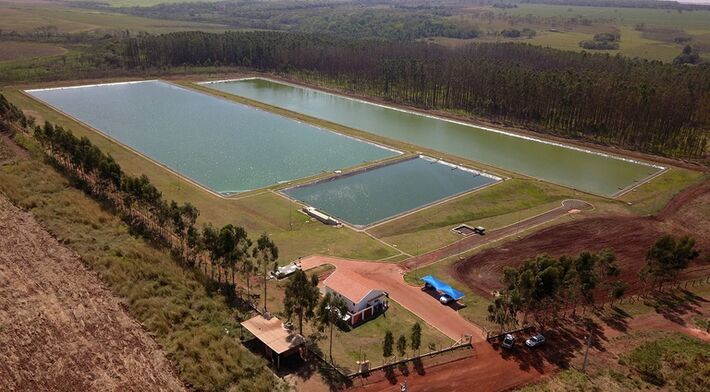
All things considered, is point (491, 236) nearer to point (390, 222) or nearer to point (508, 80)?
point (390, 222)

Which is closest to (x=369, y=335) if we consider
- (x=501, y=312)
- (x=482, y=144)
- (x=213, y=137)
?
(x=501, y=312)

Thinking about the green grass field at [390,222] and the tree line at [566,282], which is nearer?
the tree line at [566,282]

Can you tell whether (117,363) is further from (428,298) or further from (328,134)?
(328,134)

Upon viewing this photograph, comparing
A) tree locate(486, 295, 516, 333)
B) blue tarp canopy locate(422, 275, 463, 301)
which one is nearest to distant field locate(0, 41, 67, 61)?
blue tarp canopy locate(422, 275, 463, 301)

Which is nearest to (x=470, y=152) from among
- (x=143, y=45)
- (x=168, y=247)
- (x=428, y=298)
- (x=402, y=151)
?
(x=402, y=151)

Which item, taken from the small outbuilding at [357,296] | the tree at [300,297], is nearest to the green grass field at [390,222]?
the small outbuilding at [357,296]

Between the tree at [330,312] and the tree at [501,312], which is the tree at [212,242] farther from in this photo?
the tree at [501,312]
